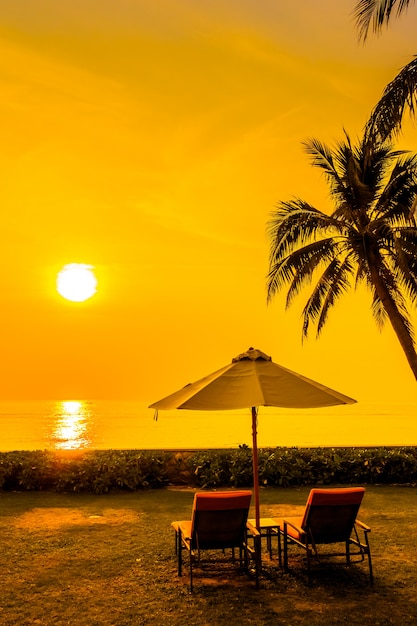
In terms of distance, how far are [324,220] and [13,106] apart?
26.0 feet

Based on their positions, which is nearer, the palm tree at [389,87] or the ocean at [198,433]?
the palm tree at [389,87]

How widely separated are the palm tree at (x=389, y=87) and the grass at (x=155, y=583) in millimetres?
6256

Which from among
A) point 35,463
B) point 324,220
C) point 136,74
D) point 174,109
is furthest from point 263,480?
point 136,74

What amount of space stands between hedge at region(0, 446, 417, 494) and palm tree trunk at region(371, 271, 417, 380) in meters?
3.01

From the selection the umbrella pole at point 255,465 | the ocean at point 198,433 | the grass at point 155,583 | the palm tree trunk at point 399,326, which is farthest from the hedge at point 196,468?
the umbrella pole at point 255,465

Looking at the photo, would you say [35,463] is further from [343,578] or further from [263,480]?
[343,578]

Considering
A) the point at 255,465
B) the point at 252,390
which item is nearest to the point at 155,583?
the point at 255,465

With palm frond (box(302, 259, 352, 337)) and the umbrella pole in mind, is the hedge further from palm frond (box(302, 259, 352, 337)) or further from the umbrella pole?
the umbrella pole

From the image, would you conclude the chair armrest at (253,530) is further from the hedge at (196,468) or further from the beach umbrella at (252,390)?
the hedge at (196,468)

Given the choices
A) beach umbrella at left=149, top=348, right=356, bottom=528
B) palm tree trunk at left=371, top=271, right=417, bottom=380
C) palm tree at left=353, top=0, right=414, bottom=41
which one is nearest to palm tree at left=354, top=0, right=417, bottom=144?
palm tree at left=353, top=0, right=414, bottom=41

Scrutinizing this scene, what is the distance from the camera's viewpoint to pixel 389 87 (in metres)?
8.35

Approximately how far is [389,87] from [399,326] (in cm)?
600

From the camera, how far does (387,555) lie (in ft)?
25.0

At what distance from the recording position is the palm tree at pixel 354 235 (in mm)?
13500
